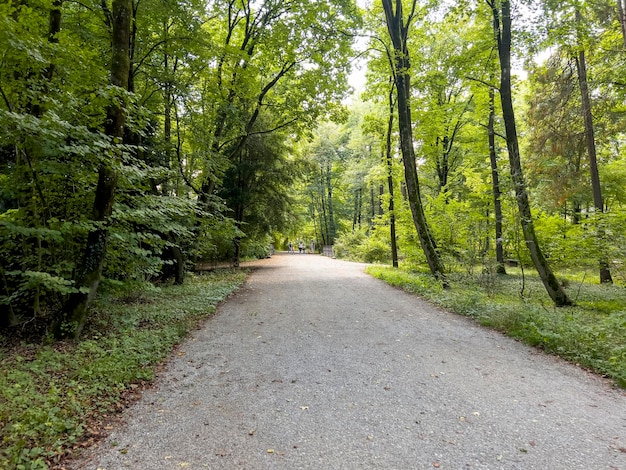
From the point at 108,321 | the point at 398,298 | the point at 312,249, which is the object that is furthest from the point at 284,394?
the point at 312,249

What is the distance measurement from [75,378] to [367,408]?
10.5ft

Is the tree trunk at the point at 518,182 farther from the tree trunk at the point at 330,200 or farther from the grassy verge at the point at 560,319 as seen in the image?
the tree trunk at the point at 330,200

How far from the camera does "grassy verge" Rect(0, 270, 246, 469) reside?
253 cm

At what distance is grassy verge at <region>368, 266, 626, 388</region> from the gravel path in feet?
1.13

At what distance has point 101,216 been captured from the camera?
16.0 feet

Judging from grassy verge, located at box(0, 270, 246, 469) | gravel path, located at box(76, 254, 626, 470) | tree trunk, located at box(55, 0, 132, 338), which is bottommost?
gravel path, located at box(76, 254, 626, 470)

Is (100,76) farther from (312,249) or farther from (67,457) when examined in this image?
(312,249)

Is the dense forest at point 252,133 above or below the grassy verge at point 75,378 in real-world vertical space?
above

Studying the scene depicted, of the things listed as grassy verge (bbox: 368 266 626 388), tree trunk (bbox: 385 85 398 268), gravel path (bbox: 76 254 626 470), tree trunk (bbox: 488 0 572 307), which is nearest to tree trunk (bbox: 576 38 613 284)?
grassy verge (bbox: 368 266 626 388)

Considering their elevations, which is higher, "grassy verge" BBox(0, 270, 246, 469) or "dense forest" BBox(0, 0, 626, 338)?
"dense forest" BBox(0, 0, 626, 338)

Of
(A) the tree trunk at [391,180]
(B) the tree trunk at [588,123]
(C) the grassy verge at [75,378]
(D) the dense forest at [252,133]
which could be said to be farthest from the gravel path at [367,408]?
(A) the tree trunk at [391,180]

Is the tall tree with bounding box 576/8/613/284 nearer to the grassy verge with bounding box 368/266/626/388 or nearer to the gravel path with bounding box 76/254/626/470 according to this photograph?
the grassy verge with bounding box 368/266/626/388

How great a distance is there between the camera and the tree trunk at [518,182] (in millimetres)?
7637

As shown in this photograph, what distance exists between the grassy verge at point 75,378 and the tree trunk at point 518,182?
7.78 meters
